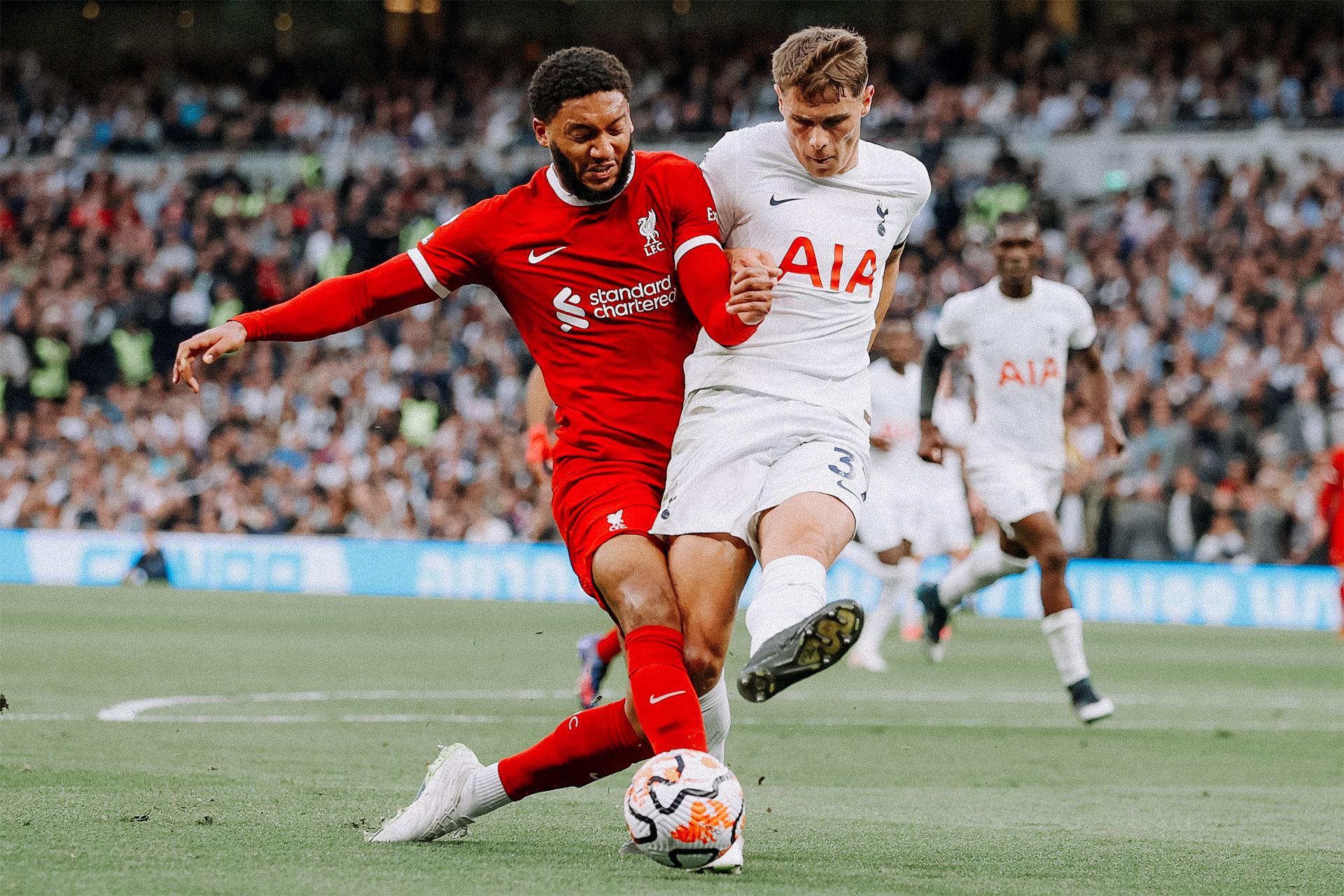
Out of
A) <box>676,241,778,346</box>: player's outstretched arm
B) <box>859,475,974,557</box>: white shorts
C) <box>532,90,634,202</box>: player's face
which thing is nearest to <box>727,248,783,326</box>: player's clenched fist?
<box>676,241,778,346</box>: player's outstretched arm

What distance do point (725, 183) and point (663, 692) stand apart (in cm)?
161

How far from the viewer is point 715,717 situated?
5215 millimetres

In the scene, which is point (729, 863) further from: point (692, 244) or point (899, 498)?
point (899, 498)

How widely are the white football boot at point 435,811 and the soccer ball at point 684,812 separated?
2.68ft

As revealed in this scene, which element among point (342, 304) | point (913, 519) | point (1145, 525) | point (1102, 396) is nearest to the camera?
point (342, 304)

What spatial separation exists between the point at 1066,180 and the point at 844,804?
2066cm

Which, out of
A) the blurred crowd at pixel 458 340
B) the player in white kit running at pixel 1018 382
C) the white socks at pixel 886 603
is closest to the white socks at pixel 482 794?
the player in white kit running at pixel 1018 382

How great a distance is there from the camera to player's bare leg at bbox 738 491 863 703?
4.27 meters

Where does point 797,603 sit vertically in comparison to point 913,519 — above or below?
above

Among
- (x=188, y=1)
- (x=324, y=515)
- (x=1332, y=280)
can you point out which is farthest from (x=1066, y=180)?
(x=188, y=1)

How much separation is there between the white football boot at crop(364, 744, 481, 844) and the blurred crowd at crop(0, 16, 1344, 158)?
22557mm

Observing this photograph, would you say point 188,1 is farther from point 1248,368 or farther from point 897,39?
point 1248,368

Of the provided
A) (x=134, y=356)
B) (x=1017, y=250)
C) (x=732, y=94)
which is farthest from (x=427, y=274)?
(x=732, y=94)

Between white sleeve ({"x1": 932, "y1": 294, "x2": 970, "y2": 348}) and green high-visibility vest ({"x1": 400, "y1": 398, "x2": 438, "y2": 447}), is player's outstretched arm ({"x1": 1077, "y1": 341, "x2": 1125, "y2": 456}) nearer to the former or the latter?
white sleeve ({"x1": 932, "y1": 294, "x2": 970, "y2": 348})
